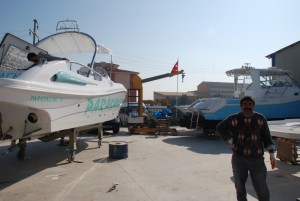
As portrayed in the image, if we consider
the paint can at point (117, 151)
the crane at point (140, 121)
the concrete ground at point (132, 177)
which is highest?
the crane at point (140, 121)

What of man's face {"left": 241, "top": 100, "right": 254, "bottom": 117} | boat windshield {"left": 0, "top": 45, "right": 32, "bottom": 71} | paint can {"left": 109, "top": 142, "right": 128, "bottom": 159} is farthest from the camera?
paint can {"left": 109, "top": 142, "right": 128, "bottom": 159}

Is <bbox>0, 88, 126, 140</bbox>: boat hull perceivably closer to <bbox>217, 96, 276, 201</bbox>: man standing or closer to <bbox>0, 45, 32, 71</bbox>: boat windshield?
<bbox>0, 45, 32, 71</bbox>: boat windshield

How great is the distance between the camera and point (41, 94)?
5395 mm

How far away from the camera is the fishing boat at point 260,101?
1169 centimetres

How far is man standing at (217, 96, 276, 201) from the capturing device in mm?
3625

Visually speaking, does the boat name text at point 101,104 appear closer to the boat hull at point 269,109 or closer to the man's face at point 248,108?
the boat hull at point 269,109

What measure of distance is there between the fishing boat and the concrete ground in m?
3.03

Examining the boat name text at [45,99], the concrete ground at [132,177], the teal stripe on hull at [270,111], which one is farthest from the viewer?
the teal stripe on hull at [270,111]

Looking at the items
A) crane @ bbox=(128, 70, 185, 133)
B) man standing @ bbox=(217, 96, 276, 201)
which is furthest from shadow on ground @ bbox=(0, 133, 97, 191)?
man standing @ bbox=(217, 96, 276, 201)

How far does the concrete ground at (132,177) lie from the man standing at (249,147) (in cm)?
102

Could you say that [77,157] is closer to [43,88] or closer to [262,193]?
[43,88]

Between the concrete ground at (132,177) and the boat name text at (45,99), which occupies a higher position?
the boat name text at (45,99)

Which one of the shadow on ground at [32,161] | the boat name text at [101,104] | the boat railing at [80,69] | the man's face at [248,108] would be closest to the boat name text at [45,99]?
the boat railing at [80,69]

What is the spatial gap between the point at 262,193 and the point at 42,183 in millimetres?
3826
